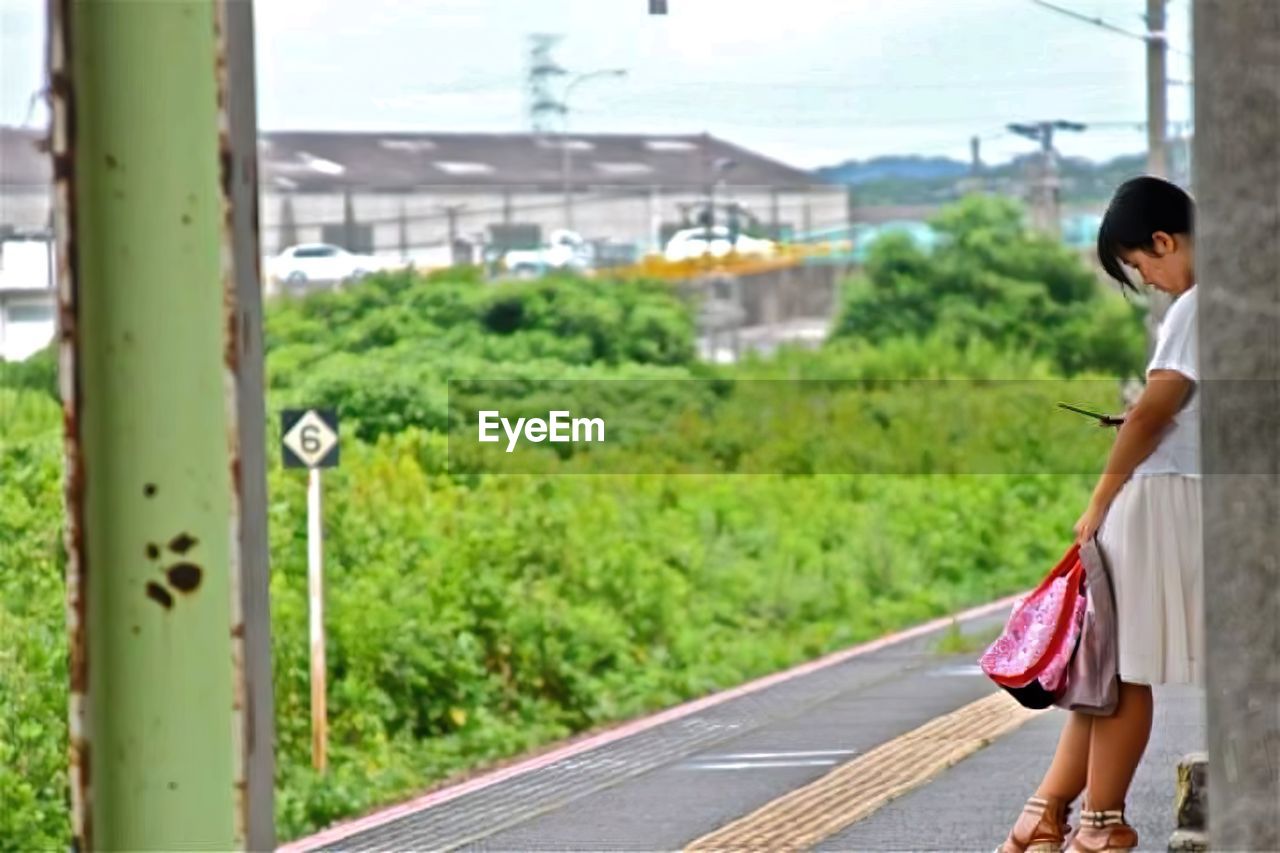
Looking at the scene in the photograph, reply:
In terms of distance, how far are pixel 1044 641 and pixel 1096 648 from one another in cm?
11

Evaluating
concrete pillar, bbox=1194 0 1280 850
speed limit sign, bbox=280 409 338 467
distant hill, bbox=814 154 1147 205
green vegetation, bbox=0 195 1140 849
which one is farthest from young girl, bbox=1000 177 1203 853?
distant hill, bbox=814 154 1147 205

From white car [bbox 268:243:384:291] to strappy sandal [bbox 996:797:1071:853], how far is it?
919 cm

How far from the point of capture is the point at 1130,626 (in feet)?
15.8

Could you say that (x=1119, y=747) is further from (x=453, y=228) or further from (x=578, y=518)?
(x=453, y=228)

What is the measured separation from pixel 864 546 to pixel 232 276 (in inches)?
474

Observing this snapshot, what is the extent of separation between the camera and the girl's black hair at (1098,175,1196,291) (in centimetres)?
485

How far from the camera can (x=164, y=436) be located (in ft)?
10.1

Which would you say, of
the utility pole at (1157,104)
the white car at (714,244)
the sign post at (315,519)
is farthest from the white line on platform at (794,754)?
the utility pole at (1157,104)

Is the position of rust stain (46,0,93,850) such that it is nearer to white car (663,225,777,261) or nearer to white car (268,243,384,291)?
white car (268,243,384,291)

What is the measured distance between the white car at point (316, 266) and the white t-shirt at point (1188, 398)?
9347 mm

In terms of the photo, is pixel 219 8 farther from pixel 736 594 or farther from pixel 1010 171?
pixel 1010 171

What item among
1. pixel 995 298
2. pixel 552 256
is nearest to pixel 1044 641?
pixel 552 256

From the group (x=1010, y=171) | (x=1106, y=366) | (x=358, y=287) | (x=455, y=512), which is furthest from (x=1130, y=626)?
(x=1106, y=366)

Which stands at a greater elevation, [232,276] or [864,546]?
[232,276]
